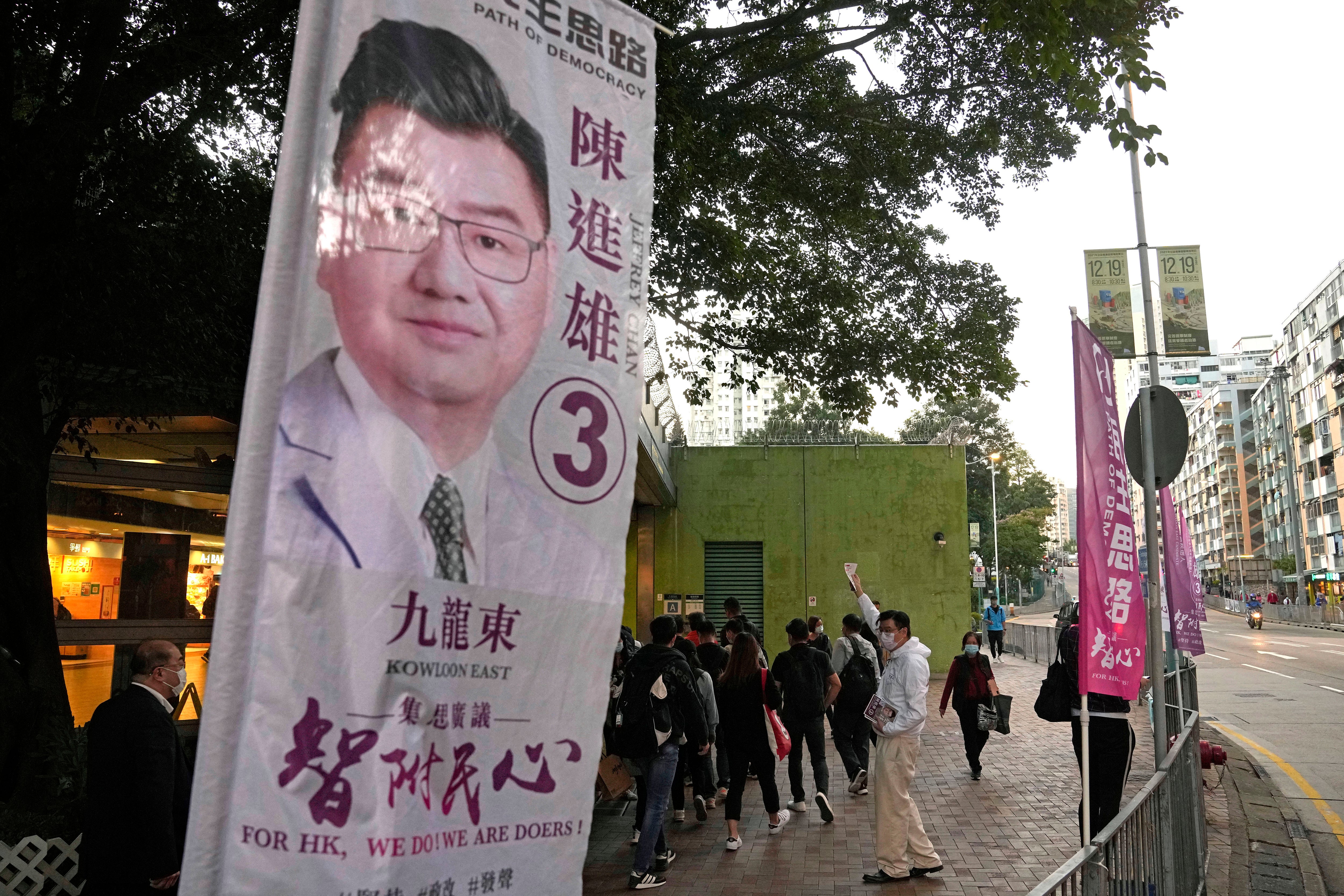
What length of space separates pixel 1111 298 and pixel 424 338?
9.41 m

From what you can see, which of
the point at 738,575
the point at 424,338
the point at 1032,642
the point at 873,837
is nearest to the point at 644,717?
the point at 873,837

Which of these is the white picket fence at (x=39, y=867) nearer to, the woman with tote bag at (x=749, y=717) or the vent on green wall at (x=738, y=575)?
the woman with tote bag at (x=749, y=717)

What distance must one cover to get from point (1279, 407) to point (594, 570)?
286 feet

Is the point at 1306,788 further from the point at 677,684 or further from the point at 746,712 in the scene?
the point at 677,684

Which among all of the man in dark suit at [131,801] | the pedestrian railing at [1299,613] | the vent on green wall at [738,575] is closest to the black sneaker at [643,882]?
the man in dark suit at [131,801]

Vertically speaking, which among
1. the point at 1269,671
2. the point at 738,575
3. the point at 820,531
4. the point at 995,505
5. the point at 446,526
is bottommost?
the point at 1269,671

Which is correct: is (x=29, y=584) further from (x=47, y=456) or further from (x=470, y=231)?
(x=470, y=231)

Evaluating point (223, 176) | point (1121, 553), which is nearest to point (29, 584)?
point (223, 176)

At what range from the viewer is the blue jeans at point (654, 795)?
273 inches

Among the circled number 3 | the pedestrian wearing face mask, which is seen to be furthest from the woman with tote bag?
the circled number 3

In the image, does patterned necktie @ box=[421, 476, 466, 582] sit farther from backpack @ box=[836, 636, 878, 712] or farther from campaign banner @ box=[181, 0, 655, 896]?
backpack @ box=[836, 636, 878, 712]

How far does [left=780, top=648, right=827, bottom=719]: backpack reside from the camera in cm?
870

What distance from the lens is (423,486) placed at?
2.02 metres

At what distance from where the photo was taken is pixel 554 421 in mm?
2293
